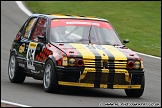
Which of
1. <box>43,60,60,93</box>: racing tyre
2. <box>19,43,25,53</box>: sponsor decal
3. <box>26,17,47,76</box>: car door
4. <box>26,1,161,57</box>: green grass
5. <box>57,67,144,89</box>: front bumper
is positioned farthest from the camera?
<box>26,1,161,57</box>: green grass

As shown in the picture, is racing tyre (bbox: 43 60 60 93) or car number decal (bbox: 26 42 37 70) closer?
racing tyre (bbox: 43 60 60 93)

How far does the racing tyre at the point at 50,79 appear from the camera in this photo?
37.6 feet

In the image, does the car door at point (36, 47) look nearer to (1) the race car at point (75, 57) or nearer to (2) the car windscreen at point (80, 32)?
(1) the race car at point (75, 57)

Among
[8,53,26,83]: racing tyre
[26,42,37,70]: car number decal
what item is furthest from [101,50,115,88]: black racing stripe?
[8,53,26,83]: racing tyre

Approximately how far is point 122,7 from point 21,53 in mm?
20210

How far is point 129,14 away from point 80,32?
60.7 ft

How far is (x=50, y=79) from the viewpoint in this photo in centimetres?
1152

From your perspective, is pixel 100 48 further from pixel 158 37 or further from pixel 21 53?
pixel 158 37

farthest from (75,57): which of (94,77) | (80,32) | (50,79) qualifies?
(80,32)

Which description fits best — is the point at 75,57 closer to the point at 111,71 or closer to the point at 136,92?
the point at 111,71

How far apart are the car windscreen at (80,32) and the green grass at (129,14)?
8092mm

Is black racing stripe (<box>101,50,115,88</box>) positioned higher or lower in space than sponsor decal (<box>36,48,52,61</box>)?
lower

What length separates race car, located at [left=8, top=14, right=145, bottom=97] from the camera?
11398 millimetres

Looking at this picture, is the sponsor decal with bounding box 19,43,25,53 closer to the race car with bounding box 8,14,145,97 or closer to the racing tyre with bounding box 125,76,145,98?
the race car with bounding box 8,14,145,97
